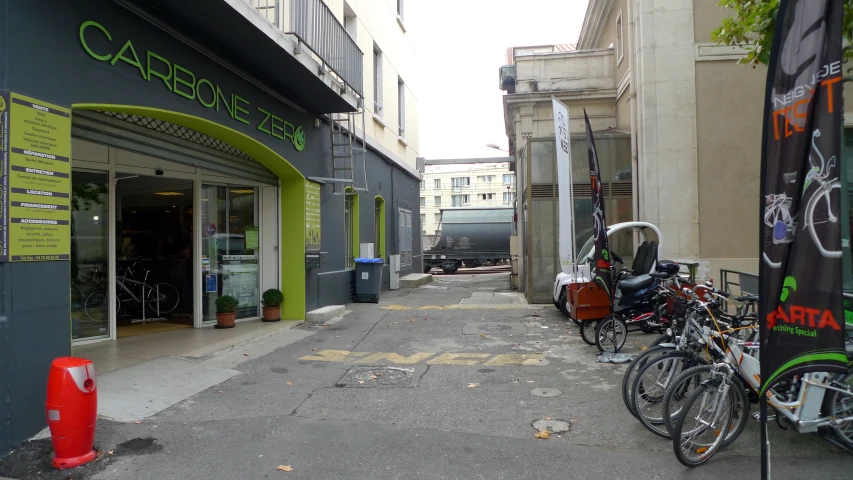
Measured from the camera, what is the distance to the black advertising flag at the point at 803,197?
2750 mm

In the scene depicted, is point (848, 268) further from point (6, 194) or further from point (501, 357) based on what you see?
point (6, 194)

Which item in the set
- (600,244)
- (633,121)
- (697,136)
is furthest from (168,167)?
(697,136)

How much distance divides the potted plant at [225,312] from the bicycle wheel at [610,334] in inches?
232

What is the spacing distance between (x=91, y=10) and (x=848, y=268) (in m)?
11.5

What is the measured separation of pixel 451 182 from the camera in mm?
75625

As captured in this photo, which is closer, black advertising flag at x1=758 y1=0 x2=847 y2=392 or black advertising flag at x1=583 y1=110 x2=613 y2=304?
black advertising flag at x1=758 y1=0 x2=847 y2=392

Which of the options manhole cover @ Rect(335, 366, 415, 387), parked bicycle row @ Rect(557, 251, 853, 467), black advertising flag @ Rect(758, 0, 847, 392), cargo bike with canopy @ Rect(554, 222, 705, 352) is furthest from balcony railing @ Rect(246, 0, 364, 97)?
black advertising flag @ Rect(758, 0, 847, 392)

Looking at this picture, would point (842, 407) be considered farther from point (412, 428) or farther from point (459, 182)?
point (459, 182)

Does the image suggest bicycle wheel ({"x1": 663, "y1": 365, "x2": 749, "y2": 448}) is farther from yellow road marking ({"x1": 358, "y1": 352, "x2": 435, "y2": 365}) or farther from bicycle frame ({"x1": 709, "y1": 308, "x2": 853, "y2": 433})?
yellow road marking ({"x1": 358, "y1": 352, "x2": 435, "y2": 365})

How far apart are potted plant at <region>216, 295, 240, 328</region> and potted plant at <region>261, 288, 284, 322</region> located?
2.48 ft

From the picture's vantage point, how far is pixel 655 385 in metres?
4.78

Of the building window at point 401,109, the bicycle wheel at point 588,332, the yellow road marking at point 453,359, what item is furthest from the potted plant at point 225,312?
the building window at point 401,109

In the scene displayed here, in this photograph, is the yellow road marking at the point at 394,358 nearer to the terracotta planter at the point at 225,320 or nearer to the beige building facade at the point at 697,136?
the terracotta planter at the point at 225,320

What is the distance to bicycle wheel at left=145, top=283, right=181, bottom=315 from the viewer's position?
10.2 meters
